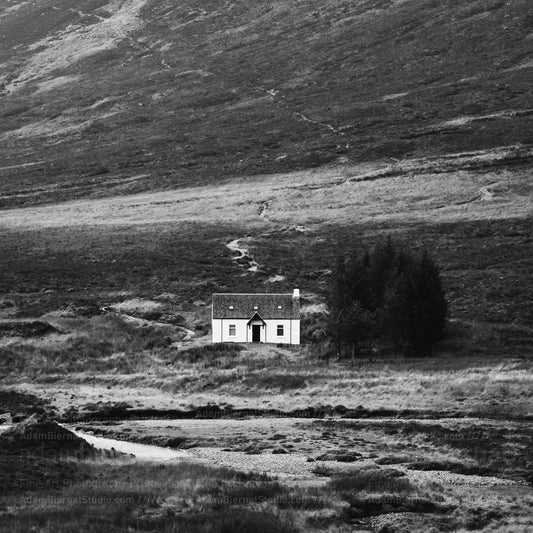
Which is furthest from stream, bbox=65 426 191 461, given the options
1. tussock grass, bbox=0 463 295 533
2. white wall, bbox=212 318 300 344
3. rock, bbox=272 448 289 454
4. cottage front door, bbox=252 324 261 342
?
cottage front door, bbox=252 324 261 342

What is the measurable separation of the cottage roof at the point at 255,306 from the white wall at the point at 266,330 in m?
0.35

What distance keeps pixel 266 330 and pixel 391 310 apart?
35.7 ft

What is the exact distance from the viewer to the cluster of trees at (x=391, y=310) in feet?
210

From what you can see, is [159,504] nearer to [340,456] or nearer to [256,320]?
[340,456]

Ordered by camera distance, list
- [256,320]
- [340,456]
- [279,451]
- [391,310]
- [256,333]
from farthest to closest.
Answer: [256,333] < [256,320] < [391,310] < [279,451] < [340,456]

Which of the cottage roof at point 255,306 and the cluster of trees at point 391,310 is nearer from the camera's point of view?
the cluster of trees at point 391,310

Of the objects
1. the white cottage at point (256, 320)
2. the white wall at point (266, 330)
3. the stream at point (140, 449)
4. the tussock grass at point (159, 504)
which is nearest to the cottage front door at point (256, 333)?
the white cottage at point (256, 320)

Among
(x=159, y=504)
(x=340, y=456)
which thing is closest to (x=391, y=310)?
(x=340, y=456)

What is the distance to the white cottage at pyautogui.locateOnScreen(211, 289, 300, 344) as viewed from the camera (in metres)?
71.3

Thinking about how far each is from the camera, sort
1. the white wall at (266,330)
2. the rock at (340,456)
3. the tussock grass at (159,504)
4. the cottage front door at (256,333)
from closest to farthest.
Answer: the tussock grass at (159,504) < the rock at (340,456) < the white wall at (266,330) < the cottage front door at (256,333)

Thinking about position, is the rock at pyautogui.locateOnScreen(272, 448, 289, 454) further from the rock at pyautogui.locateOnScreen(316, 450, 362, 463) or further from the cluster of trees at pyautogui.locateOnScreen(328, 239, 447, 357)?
the cluster of trees at pyautogui.locateOnScreen(328, 239, 447, 357)

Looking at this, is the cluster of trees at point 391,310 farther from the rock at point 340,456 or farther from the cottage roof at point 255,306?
the rock at point 340,456

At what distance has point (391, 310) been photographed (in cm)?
6444

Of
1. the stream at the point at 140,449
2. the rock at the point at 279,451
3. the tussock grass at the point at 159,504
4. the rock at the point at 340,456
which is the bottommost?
the stream at the point at 140,449
